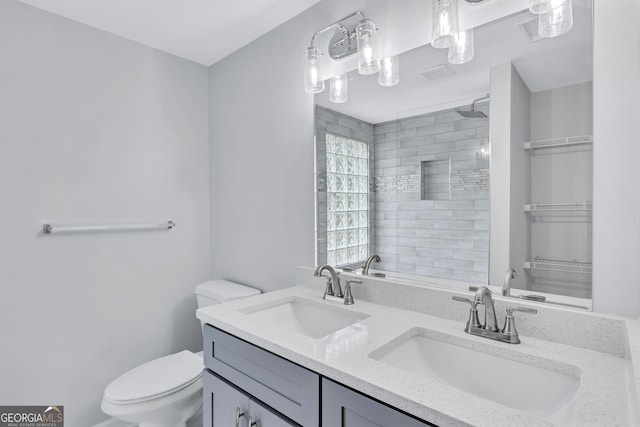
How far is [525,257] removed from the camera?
1071 millimetres

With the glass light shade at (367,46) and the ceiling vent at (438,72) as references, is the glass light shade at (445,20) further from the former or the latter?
the glass light shade at (367,46)

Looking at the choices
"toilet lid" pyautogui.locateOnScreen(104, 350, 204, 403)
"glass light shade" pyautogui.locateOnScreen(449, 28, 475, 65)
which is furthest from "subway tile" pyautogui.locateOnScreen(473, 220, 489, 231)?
"toilet lid" pyautogui.locateOnScreen(104, 350, 204, 403)

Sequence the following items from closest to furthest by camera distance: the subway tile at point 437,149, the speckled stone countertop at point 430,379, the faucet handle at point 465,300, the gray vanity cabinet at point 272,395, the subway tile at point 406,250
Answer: the speckled stone countertop at point 430,379
the gray vanity cabinet at point 272,395
the faucet handle at point 465,300
the subway tile at point 437,149
the subway tile at point 406,250

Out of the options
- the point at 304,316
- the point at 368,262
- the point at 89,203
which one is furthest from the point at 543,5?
the point at 89,203

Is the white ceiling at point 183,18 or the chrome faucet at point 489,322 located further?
the white ceiling at point 183,18

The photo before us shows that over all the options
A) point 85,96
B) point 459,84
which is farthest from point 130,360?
point 459,84

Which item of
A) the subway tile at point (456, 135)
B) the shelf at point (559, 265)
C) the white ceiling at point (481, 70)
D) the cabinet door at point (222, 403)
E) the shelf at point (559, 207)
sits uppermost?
the white ceiling at point (481, 70)

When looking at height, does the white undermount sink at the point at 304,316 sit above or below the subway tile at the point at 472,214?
below

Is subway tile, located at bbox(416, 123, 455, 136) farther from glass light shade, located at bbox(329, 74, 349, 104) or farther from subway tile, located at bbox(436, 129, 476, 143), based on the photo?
glass light shade, located at bbox(329, 74, 349, 104)

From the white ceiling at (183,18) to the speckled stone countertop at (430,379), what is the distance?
1.48m

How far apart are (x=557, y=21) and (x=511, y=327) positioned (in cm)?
92

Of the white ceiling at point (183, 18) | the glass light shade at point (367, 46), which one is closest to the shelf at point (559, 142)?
the glass light shade at point (367, 46)

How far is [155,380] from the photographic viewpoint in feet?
5.17

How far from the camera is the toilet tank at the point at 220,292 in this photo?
6.25ft
